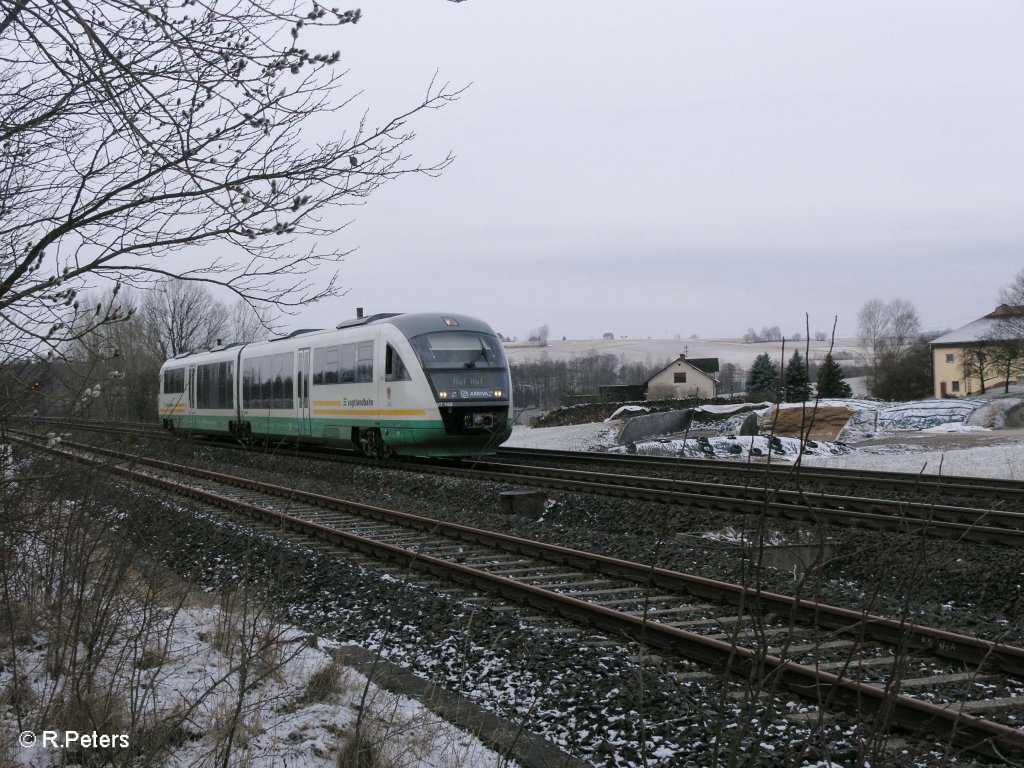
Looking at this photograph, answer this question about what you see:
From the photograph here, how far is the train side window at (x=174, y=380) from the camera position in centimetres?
3082

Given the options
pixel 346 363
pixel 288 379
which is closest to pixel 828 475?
pixel 346 363

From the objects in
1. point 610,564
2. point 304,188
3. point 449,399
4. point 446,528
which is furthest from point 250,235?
point 449,399

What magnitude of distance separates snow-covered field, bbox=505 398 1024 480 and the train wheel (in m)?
6.58

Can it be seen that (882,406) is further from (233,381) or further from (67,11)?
(67,11)

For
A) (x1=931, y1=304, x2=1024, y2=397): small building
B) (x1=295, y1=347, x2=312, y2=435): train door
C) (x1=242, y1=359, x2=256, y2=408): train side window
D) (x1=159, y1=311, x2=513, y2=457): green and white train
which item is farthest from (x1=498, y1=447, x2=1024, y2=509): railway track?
(x1=931, y1=304, x2=1024, y2=397): small building

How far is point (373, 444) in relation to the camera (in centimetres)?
1880

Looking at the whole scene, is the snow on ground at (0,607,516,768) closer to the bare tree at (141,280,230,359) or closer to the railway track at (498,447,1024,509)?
the railway track at (498,447,1024,509)

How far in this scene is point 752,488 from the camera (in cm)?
1233

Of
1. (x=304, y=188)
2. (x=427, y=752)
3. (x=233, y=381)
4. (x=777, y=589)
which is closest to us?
(x=427, y=752)

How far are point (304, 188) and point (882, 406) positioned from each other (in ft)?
99.9

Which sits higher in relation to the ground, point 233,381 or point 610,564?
point 233,381

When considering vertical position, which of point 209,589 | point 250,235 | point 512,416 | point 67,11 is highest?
point 67,11

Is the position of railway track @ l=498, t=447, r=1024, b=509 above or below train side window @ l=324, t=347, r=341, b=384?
below

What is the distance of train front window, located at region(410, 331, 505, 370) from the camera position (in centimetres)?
1719
